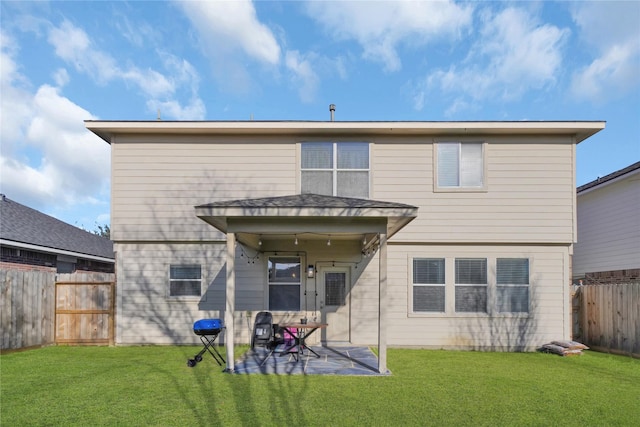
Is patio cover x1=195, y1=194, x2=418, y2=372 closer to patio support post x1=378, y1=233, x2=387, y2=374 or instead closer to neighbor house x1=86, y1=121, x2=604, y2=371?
patio support post x1=378, y1=233, x2=387, y2=374

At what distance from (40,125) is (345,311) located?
1569 inches

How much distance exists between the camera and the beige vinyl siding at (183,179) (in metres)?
10.0

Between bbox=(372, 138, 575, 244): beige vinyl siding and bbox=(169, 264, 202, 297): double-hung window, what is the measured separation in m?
4.64

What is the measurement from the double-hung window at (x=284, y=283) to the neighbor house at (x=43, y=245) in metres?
7.31

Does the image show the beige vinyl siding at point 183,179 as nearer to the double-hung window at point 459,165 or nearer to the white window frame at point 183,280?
the white window frame at point 183,280

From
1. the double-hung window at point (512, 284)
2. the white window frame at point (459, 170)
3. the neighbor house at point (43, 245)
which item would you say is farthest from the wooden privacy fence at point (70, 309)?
the double-hung window at point (512, 284)

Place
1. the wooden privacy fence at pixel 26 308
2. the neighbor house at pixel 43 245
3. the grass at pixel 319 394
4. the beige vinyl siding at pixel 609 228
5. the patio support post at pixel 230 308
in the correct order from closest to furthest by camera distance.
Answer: the grass at pixel 319 394, the patio support post at pixel 230 308, the wooden privacy fence at pixel 26 308, the neighbor house at pixel 43 245, the beige vinyl siding at pixel 609 228

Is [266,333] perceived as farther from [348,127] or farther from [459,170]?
[459,170]

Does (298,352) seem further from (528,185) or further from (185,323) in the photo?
(528,185)

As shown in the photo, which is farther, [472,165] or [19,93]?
[19,93]

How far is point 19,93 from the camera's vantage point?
3231cm

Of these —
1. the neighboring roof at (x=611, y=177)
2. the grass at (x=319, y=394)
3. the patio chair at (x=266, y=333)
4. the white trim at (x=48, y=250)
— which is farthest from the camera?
the neighboring roof at (x=611, y=177)

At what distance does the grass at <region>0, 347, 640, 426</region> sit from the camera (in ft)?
15.8

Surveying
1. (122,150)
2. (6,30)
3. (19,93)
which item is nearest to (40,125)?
(19,93)
